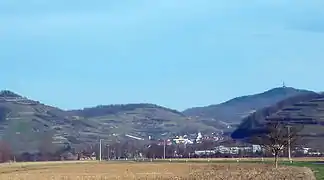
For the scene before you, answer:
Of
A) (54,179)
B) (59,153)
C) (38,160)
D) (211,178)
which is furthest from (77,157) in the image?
(211,178)

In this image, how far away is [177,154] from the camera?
522 ft

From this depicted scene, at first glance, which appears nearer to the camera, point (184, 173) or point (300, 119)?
point (184, 173)

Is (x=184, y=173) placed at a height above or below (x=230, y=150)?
below

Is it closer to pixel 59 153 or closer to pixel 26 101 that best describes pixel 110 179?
pixel 59 153

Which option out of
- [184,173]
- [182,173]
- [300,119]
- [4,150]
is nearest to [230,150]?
[300,119]

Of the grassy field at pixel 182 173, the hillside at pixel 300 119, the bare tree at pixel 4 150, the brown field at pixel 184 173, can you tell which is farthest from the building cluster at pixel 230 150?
the brown field at pixel 184 173

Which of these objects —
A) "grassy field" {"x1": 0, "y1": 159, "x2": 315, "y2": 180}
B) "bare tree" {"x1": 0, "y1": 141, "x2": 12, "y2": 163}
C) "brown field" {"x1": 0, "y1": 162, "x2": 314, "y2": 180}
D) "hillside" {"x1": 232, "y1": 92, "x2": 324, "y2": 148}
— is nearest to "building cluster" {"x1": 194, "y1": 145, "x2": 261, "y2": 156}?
"hillside" {"x1": 232, "y1": 92, "x2": 324, "y2": 148}

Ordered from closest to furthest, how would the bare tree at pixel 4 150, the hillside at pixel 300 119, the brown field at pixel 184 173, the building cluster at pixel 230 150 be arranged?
the brown field at pixel 184 173 < the bare tree at pixel 4 150 < the building cluster at pixel 230 150 < the hillside at pixel 300 119

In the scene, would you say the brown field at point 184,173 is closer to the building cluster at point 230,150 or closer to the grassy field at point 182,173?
the grassy field at point 182,173

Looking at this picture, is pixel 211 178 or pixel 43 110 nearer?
pixel 211 178

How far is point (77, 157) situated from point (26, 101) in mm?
46482

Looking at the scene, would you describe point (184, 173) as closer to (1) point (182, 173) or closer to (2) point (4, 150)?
(1) point (182, 173)

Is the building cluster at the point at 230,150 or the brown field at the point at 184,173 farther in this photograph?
the building cluster at the point at 230,150

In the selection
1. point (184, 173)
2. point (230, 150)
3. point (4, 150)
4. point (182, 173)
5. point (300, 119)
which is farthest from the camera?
point (300, 119)
